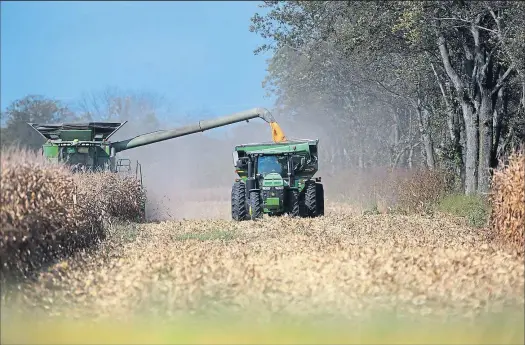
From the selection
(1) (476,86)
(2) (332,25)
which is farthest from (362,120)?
(1) (476,86)

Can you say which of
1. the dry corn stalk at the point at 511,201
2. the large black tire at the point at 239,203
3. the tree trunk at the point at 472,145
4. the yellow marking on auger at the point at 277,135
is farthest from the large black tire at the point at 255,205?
the dry corn stalk at the point at 511,201

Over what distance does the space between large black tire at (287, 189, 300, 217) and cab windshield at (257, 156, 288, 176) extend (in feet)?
2.13

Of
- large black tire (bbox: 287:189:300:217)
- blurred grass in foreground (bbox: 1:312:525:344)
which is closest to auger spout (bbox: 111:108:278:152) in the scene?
large black tire (bbox: 287:189:300:217)

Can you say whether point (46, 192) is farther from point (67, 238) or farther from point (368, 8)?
point (368, 8)

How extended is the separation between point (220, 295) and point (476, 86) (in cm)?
1647

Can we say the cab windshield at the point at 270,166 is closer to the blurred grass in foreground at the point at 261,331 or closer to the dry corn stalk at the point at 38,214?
the dry corn stalk at the point at 38,214

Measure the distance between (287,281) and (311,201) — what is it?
1292 centimetres

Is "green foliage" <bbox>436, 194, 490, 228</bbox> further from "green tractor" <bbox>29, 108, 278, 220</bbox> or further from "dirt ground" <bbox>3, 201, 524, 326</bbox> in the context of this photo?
"green tractor" <bbox>29, 108, 278, 220</bbox>

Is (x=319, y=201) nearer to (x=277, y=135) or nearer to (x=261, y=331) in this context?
(x=277, y=135)

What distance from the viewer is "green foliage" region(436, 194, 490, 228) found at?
18609 mm

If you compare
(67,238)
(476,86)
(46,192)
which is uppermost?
(476,86)

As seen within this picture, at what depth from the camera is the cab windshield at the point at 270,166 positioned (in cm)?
2259

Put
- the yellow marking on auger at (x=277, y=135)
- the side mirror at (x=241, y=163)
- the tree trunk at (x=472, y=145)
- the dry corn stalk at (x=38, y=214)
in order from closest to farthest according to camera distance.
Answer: the dry corn stalk at (x=38, y=214)
the side mirror at (x=241, y=163)
the tree trunk at (x=472, y=145)
the yellow marking on auger at (x=277, y=135)

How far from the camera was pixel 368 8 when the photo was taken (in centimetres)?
2183
